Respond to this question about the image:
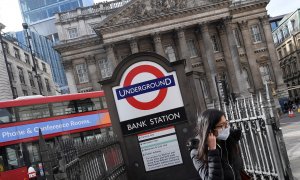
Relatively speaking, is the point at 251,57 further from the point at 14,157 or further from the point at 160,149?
the point at 160,149

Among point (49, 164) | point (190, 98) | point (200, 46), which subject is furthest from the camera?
point (200, 46)

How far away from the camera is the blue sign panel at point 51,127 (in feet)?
51.3

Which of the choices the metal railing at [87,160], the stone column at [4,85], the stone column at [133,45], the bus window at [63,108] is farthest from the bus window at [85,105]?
the stone column at [133,45]

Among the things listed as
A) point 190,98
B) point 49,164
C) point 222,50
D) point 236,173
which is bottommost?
point 236,173

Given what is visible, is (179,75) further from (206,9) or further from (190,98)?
(206,9)

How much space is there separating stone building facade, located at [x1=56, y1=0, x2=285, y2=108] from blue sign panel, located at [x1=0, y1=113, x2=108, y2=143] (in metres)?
25.0

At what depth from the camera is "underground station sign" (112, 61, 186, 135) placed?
6672mm

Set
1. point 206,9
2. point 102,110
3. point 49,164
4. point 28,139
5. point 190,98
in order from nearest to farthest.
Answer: point 49,164 → point 190,98 → point 28,139 → point 102,110 → point 206,9

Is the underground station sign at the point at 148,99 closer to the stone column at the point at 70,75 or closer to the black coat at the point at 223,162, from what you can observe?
the black coat at the point at 223,162

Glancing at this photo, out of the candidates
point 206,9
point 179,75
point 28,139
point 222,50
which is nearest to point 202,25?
point 206,9

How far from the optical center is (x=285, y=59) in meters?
66.4

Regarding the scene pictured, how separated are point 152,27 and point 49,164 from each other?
132ft

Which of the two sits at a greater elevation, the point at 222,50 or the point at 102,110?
the point at 222,50

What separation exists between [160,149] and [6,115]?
11.2 metres
